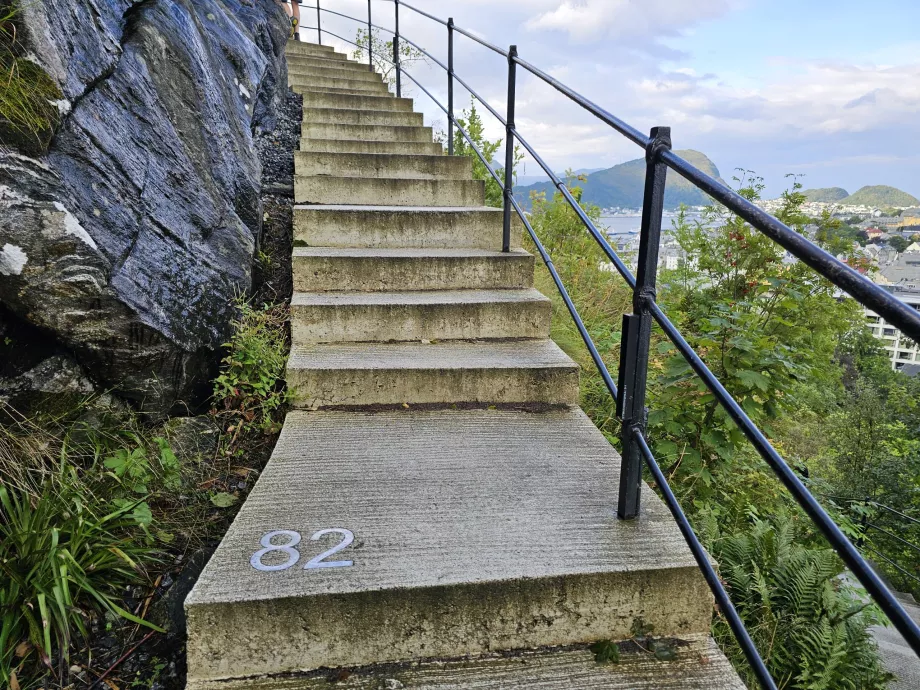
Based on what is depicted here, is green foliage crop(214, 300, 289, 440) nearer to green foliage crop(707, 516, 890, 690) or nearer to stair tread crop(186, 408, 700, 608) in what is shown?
stair tread crop(186, 408, 700, 608)

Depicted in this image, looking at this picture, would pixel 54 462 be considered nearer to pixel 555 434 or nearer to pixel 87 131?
pixel 87 131

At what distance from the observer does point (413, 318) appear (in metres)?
2.68

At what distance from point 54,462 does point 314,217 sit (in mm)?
2007

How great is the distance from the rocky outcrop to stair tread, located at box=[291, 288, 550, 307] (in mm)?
340

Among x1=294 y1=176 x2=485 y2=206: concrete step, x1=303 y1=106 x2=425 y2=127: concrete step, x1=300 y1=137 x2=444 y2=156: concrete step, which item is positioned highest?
x1=303 y1=106 x2=425 y2=127: concrete step

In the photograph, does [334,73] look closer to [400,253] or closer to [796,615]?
[400,253]

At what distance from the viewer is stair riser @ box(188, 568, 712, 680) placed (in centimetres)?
130

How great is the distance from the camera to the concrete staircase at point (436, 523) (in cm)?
132

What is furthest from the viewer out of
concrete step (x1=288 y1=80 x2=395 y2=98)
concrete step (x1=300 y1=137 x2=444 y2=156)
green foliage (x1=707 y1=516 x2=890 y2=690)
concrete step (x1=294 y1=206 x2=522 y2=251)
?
concrete step (x1=288 y1=80 x2=395 y2=98)

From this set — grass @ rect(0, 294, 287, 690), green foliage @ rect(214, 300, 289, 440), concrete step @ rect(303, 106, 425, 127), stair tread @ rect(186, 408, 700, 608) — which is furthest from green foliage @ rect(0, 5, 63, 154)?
concrete step @ rect(303, 106, 425, 127)

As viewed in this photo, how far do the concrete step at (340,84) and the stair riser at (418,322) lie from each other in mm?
4131

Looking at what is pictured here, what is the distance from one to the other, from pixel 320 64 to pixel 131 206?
5.50 meters

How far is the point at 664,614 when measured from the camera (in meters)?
1.44

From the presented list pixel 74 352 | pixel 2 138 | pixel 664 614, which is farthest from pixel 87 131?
A: pixel 664 614
